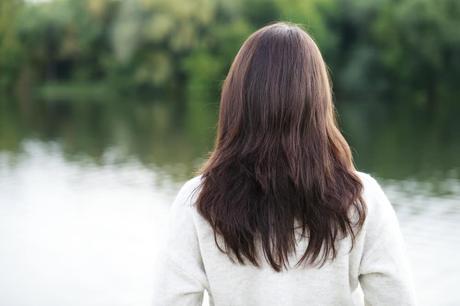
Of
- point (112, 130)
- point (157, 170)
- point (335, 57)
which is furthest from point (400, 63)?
point (157, 170)

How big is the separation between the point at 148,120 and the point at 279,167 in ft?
83.9

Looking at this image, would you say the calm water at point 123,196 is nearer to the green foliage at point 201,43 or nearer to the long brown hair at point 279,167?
the green foliage at point 201,43

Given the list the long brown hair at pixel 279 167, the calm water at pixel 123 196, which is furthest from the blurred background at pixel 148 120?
the long brown hair at pixel 279 167

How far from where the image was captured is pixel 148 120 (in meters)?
26.6

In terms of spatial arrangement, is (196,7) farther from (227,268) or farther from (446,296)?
(227,268)

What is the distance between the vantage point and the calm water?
26.2 ft

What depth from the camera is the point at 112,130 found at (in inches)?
908

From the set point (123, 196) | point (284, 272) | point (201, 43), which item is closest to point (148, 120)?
point (201, 43)

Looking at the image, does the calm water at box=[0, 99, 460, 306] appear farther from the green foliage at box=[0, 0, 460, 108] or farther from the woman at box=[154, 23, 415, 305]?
the woman at box=[154, 23, 415, 305]

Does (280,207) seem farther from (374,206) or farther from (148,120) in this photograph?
(148,120)

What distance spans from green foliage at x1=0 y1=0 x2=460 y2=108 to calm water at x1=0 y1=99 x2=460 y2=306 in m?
5.78

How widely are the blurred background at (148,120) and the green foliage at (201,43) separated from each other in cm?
7

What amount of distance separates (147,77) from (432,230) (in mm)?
30454

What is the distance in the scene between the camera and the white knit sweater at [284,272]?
4.04ft
